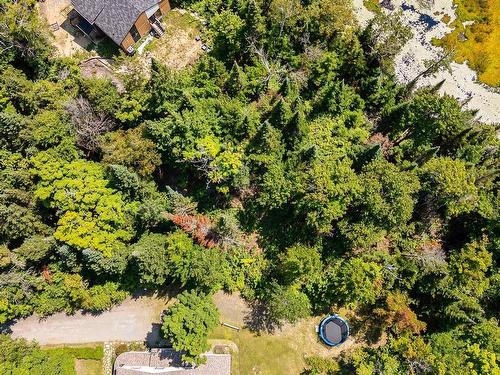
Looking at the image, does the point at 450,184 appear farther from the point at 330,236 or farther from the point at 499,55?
the point at 499,55

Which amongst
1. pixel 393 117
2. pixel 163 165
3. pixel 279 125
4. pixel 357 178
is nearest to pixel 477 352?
pixel 357 178

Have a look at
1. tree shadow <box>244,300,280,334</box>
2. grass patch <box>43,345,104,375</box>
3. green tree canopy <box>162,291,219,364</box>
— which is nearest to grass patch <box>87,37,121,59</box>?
green tree canopy <box>162,291,219,364</box>

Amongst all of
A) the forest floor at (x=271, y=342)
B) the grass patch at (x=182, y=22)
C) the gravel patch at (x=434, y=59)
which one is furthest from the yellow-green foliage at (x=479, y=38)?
the forest floor at (x=271, y=342)

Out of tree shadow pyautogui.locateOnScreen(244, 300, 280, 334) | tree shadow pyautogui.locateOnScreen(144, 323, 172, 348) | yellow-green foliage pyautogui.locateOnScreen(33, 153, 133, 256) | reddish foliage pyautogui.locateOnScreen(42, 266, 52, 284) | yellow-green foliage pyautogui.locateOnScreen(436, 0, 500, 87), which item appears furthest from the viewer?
yellow-green foliage pyautogui.locateOnScreen(436, 0, 500, 87)

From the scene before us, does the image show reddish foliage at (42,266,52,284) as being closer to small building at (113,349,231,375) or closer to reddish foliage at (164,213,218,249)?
small building at (113,349,231,375)

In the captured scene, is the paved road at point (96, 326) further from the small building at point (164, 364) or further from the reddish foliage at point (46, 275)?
the reddish foliage at point (46, 275)
